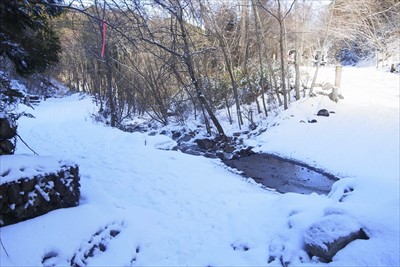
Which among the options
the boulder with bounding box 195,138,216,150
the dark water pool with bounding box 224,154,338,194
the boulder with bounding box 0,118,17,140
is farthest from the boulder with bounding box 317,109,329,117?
the boulder with bounding box 0,118,17,140

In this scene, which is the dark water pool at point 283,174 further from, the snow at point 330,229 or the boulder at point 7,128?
the boulder at point 7,128

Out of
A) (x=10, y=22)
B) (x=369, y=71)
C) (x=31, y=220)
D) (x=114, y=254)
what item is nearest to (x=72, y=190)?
(x=31, y=220)

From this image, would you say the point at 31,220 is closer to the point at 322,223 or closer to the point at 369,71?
the point at 322,223

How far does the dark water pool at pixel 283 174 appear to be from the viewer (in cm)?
870

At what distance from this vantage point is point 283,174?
31.9ft

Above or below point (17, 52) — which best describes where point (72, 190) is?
below

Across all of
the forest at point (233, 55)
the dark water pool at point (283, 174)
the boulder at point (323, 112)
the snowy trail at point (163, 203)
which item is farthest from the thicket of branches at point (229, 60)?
the snowy trail at point (163, 203)

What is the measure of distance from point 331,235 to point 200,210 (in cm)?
261

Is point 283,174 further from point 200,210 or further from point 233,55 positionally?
point 233,55

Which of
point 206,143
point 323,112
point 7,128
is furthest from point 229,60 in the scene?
point 7,128

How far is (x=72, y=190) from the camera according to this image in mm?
5352

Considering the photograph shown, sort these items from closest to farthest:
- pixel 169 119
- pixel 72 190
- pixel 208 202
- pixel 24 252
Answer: pixel 24 252
pixel 72 190
pixel 208 202
pixel 169 119

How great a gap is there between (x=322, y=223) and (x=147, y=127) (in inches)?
585

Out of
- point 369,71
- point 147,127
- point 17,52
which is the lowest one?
point 147,127
